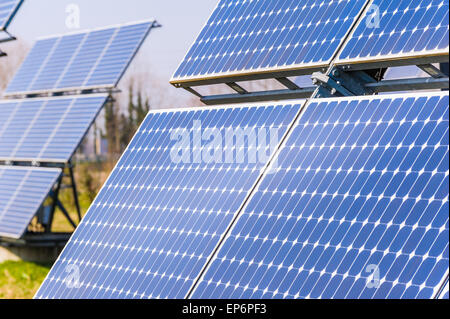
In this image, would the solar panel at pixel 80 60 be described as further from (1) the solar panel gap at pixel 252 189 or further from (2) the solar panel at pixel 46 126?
(1) the solar panel gap at pixel 252 189

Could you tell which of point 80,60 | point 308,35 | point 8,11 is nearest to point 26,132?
point 80,60

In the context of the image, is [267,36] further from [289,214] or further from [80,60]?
[80,60]

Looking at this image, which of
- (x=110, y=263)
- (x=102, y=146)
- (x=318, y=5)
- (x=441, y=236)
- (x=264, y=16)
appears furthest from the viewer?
(x=102, y=146)

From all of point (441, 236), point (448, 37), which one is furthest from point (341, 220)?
point (448, 37)

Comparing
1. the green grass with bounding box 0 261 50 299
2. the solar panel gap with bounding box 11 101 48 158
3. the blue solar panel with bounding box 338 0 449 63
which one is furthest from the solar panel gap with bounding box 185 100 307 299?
the solar panel gap with bounding box 11 101 48 158

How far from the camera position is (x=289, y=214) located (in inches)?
293

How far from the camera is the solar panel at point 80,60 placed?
62.2 feet

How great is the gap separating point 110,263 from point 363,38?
3.49 m

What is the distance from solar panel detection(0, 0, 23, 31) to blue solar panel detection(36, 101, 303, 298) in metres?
10.1

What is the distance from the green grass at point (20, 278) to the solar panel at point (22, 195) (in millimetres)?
1002

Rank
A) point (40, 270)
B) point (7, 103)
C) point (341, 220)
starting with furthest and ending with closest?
point (7, 103)
point (40, 270)
point (341, 220)

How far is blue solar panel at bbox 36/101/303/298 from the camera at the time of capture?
26.7 ft
